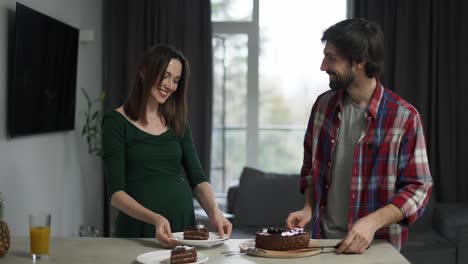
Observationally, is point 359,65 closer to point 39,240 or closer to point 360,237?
point 360,237

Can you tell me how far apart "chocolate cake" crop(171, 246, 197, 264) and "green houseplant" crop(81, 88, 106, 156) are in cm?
306

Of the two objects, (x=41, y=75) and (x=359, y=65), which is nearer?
(x=359, y=65)

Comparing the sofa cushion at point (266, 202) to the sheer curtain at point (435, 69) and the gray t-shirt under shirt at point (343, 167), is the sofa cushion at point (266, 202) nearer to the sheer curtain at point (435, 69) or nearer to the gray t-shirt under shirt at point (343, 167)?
the sheer curtain at point (435, 69)

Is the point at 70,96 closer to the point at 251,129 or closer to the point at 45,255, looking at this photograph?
the point at 251,129

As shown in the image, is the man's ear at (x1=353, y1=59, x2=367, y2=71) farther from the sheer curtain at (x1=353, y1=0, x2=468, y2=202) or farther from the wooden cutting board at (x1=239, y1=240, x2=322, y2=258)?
the sheer curtain at (x1=353, y1=0, x2=468, y2=202)

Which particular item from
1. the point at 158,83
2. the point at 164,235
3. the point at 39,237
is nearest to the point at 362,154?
the point at 164,235

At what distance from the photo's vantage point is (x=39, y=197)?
400 centimetres

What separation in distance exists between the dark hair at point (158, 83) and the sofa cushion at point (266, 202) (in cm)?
260

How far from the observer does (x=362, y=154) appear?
212 centimetres

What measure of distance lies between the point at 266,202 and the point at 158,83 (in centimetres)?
280

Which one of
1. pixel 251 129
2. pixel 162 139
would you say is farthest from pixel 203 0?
pixel 162 139

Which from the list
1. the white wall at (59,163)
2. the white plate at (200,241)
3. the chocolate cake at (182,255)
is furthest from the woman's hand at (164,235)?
the white wall at (59,163)

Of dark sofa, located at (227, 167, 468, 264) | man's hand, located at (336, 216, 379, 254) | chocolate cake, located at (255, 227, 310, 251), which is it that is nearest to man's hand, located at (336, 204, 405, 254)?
man's hand, located at (336, 216, 379, 254)

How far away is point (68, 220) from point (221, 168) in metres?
1.60
